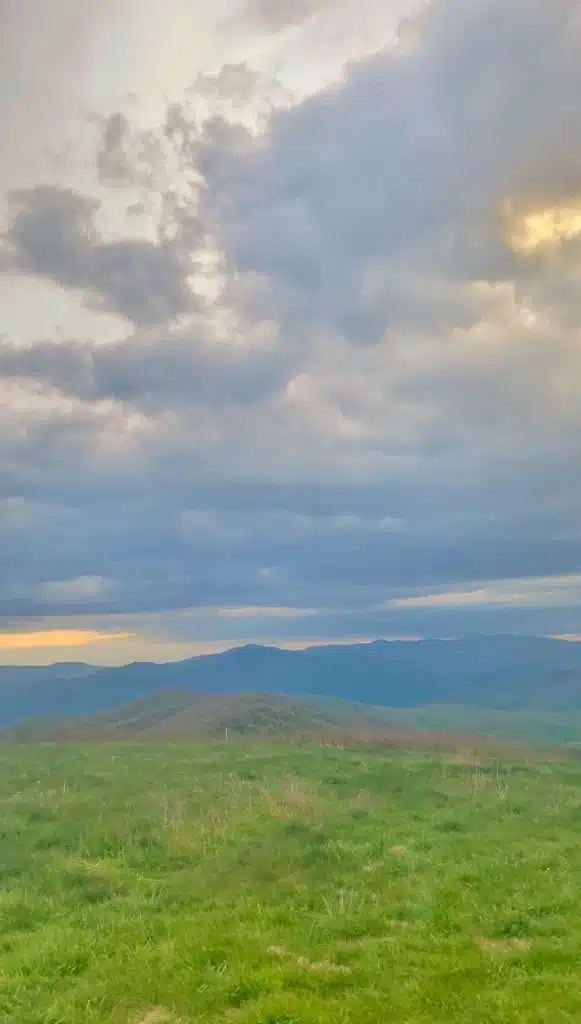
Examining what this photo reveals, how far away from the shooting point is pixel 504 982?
1145 centimetres

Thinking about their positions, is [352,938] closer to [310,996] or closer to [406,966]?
[406,966]

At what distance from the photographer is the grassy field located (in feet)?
36.1

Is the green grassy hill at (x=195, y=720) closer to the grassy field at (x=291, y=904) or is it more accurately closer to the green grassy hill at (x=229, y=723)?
the green grassy hill at (x=229, y=723)

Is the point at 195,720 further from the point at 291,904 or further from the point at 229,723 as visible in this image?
the point at 291,904

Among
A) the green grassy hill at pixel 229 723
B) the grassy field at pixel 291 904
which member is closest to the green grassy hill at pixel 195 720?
the green grassy hill at pixel 229 723

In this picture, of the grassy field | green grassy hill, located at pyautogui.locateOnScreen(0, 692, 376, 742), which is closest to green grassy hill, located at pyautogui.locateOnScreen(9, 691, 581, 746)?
green grassy hill, located at pyautogui.locateOnScreen(0, 692, 376, 742)

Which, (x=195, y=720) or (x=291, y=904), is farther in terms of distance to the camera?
(x=195, y=720)

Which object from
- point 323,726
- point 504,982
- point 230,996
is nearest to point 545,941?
point 504,982

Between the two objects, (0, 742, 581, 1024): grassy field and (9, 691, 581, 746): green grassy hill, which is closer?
(0, 742, 581, 1024): grassy field

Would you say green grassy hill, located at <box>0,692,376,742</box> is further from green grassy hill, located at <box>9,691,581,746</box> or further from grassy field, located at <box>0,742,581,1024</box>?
grassy field, located at <box>0,742,581,1024</box>

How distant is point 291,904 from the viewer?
15.7 m

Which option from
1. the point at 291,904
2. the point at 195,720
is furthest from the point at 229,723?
the point at 291,904

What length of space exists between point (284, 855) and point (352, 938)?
19.2ft

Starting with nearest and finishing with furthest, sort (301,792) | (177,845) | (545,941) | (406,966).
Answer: (406,966)
(545,941)
(177,845)
(301,792)
